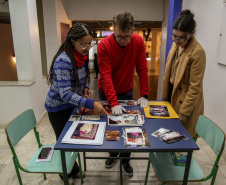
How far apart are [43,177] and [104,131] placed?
1.22 metres

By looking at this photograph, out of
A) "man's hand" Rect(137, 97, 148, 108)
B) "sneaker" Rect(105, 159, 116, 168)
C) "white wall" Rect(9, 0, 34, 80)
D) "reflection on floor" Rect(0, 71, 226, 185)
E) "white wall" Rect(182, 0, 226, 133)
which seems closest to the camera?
"man's hand" Rect(137, 97, 148, 108)

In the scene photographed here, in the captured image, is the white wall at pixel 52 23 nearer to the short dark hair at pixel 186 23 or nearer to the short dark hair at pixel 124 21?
the short dark hair at pixel 124 21

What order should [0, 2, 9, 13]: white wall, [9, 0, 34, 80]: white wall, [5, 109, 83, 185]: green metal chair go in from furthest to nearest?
[0, 2, 9, 13]: white wall → [9, 0, 34, 80]: white wall → [5, 109, 83, 185]: green metal chair

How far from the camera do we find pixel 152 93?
5.89 m

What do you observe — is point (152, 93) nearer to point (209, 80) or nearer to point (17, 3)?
point (209, 80)

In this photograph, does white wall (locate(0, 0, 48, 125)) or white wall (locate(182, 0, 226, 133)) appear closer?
white wall (locate(182, 0, 226, 133))

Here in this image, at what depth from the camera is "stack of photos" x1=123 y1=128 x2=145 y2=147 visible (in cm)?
128

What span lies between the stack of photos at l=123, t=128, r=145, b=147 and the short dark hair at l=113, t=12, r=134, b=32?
826 millimetres

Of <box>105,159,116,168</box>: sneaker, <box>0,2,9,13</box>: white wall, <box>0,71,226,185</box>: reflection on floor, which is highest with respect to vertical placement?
<box>0,2,9,13</box>: white wall

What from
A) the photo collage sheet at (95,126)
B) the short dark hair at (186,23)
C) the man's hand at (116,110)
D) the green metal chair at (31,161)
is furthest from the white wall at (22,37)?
the short dark hair at (186,23)

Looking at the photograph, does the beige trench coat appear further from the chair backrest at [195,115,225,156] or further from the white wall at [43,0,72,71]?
the white wall at [43,0,72,71]

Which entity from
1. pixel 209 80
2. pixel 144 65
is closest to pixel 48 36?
pixel 144 65

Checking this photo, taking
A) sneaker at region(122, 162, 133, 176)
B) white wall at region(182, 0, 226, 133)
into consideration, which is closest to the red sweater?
sneaker at region(122, 162, 133, 176)

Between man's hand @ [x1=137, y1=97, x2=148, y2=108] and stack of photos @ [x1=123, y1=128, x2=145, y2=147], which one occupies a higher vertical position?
man's hand @ [x1=137, y1=97, x2=148, y2=108]
